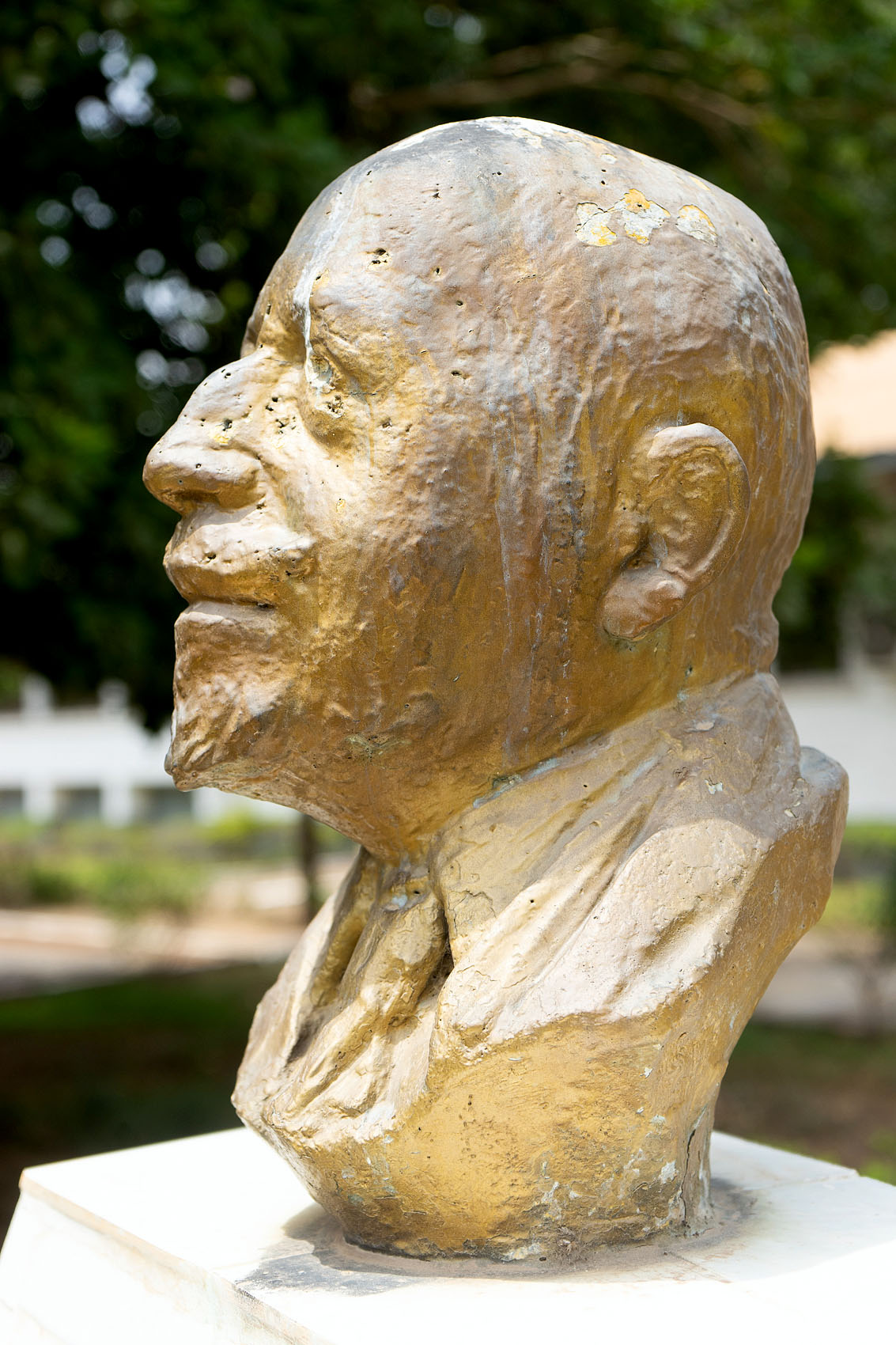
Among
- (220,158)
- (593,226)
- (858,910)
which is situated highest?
(220,158)

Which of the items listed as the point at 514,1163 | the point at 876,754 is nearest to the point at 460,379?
the point at 514,1163

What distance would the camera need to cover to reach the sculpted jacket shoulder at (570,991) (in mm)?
2248

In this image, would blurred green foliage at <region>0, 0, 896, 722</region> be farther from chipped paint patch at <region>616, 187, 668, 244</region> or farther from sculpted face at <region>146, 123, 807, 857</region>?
chipped paint patch at <region>616, 187, 668, 244</region>

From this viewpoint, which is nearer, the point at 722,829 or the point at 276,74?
the point at 722,829

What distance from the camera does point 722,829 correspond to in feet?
7.86

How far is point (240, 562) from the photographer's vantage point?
7.96 ft

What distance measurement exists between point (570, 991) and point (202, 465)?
1.13m

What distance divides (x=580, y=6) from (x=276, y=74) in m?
1.79

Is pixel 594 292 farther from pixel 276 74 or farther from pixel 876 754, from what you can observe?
pixel 876 754

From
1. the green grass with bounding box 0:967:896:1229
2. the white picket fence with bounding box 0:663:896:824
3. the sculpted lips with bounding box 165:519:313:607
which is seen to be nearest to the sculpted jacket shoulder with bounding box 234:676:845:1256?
the sculpted lips with bounding box 165:519:313:607

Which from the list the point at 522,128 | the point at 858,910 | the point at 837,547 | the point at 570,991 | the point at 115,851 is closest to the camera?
the point at 570,991

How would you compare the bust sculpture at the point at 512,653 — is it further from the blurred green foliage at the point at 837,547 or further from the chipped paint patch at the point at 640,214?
the blurred green foliage at the point at 837,547

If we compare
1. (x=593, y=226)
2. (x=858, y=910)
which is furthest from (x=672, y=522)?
(x=858, y=910)

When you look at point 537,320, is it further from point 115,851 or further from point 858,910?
point 115,851
